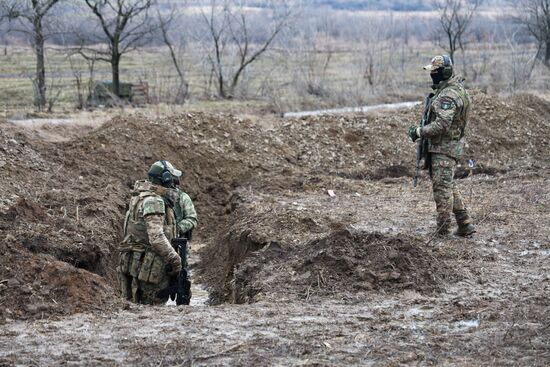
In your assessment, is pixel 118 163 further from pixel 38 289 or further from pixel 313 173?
pixel 38 289

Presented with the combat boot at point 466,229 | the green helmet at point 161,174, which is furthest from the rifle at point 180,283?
the combat boot at point 466,229

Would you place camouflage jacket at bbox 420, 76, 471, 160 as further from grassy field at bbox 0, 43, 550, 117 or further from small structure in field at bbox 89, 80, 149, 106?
small structure in field at bbox 89, 80, 149, 106

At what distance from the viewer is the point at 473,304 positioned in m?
7.54


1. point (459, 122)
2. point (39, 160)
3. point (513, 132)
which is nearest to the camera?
point (459, 122)

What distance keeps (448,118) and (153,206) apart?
3.52 m

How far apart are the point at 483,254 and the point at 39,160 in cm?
761

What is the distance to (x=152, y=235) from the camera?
816cm

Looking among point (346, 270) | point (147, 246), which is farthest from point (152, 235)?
point (346, 270)

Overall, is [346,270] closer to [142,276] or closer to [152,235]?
[152,235]

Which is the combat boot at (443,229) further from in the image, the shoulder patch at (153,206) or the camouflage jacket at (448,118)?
the shoulder patch at (153,206)

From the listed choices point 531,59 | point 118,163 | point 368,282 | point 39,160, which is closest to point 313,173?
point 118,163

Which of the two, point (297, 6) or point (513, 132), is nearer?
point (513, 132)

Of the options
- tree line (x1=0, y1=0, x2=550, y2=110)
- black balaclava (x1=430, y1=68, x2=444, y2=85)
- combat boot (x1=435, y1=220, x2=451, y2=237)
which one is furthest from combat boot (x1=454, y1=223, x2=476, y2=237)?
tree line (x1=0, y1=0, x2=550, y2=110)

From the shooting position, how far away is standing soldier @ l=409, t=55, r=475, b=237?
9.73 meters
